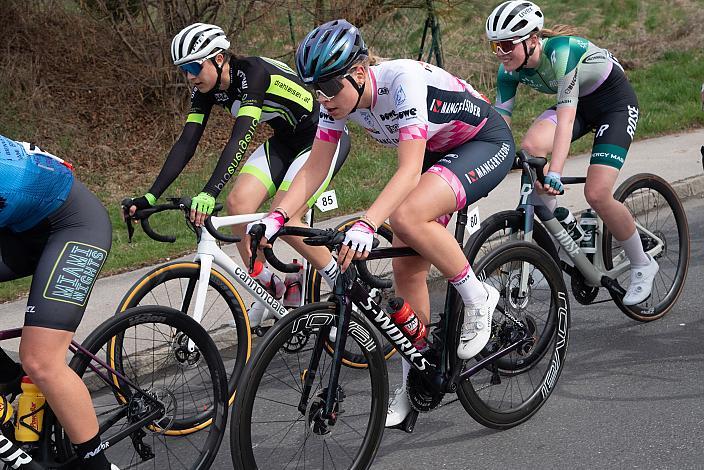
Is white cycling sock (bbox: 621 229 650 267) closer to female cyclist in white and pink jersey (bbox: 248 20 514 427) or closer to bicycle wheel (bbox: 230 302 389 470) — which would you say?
female cyclist in white and pink jersey (bbox: 248 20 514 427)

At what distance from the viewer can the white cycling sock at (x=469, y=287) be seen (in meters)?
4.50

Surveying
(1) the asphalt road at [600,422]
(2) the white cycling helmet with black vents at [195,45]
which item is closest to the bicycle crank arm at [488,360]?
(1) the asphalt road at [600,422]

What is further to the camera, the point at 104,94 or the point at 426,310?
the point at 104,94

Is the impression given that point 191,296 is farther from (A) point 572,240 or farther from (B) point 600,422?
(A) point 572,240

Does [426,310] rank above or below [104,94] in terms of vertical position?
above

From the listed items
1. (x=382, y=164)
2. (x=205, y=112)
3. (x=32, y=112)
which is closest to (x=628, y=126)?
(x=205, y=112)

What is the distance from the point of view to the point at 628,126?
6.20 m

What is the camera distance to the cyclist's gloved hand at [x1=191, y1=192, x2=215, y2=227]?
5.04 meters

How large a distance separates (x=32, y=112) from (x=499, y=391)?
9463 millimetres

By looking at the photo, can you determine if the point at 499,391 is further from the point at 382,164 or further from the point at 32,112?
the point at 32,112

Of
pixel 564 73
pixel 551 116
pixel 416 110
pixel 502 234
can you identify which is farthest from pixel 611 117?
pixel 416 110

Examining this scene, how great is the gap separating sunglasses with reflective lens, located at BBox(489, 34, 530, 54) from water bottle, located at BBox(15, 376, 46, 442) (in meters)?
3.36

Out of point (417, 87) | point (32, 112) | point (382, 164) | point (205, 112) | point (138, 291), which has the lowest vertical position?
point (382, 164)

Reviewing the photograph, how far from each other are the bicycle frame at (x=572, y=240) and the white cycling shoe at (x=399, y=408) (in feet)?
4.16
